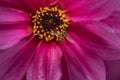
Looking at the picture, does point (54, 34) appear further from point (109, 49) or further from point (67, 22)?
point (109, 49)

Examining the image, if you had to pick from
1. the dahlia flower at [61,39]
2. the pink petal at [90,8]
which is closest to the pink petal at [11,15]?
the dahlia flower at [61,39]

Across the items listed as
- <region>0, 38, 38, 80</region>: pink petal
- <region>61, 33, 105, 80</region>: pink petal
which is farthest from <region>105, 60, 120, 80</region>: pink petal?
<region>0, 38, 38, 80</region>: pink petal

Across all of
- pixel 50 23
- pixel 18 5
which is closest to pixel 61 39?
pixel 50 23

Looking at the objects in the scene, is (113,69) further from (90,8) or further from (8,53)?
(8,53)

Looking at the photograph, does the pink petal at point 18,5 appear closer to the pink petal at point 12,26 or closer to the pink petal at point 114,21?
the pink petal at point 12,26

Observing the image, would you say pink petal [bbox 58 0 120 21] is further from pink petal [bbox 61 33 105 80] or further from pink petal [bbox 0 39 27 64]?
pink petal [bbox 0 39 27 64]

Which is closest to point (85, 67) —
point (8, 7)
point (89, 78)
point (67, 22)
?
point (89, 78)
